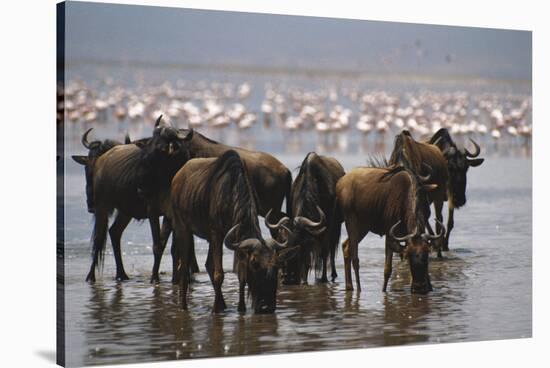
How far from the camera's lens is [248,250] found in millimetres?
10008

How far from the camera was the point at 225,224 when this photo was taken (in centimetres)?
1013

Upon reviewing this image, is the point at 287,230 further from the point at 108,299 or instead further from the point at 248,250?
the point at 108,299

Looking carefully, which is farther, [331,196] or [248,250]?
[331,196]

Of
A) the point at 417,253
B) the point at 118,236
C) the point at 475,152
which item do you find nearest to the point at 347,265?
the point at 417,253

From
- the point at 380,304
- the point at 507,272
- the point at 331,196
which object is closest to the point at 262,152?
the point at 331,196

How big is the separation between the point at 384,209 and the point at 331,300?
2.94ft

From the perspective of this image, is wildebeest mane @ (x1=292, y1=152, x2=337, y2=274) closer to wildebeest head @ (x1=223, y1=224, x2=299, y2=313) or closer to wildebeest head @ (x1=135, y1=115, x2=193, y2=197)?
wildebeest head @ (x1=223, y1=224, x2=299, y2=313)

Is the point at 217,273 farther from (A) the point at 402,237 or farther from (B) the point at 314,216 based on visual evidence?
(A) the point at 402,237

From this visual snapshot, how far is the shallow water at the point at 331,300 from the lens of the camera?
9977mm

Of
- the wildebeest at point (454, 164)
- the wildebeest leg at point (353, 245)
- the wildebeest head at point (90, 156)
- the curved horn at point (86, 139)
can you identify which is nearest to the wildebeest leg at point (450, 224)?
the wildebeest at point (454, 164)

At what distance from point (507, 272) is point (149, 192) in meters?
3.42

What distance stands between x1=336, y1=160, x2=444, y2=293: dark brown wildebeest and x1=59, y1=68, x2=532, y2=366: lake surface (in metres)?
0.13

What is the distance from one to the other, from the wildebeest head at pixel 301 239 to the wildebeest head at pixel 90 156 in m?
1.42

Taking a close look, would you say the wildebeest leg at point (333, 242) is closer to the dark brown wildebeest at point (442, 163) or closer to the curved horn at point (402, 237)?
the curved horn at point (402, 237)
